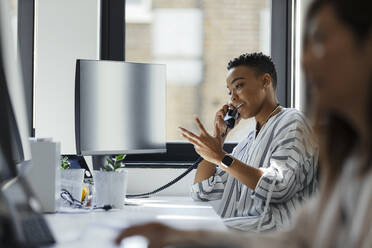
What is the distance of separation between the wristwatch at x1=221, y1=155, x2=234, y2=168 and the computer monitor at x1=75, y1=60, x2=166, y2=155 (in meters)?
0.35

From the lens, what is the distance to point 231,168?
2027 millimetres

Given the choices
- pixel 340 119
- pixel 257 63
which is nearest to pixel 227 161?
pixel 257 63

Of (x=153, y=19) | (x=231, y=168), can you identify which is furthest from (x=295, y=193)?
(x=153, y=19)

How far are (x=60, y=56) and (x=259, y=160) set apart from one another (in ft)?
3.43

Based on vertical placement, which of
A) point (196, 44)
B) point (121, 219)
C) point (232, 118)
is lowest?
point (121, 219)

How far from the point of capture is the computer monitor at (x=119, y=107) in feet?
6.67

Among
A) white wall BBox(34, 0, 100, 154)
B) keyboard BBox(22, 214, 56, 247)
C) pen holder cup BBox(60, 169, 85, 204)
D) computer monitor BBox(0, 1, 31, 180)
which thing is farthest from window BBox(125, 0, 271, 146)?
keyboard BBox(22, 214, 56, 247)

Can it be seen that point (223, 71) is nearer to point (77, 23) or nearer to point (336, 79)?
point (77, 23)

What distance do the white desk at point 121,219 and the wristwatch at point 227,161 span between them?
0.16m

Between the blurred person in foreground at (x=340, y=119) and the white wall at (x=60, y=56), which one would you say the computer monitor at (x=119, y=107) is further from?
the blurred person in foreground at (x=340, y=119)

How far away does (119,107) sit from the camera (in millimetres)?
2150

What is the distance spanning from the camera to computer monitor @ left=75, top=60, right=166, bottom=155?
203 centimetres

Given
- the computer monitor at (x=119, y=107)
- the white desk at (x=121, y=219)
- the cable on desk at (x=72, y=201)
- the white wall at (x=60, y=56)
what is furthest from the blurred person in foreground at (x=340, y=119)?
the white wall at (x=60, y=56)

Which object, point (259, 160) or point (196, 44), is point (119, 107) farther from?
point (196, 44)
